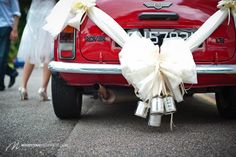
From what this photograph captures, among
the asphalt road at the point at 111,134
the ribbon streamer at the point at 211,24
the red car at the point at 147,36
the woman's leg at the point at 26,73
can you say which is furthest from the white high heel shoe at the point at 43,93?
the ribbon streamer at the point at 211,24

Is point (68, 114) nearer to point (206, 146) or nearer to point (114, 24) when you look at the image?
point (114, 24)

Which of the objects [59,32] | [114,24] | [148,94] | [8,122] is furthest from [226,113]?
[8,122]

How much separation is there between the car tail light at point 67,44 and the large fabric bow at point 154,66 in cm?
49

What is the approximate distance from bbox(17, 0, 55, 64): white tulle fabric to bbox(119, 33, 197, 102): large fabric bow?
7.89 feet

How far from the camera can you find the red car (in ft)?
14.0

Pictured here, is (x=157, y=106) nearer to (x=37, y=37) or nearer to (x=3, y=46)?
(x=37, y=37)

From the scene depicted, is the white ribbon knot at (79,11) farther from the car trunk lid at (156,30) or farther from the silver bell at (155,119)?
the silver bell at (155,119)

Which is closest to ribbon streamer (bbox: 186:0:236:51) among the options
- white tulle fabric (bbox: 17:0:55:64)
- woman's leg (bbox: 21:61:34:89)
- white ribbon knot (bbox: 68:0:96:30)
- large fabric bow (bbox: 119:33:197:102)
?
large fabric bow (bbox: 119:33:197:102)

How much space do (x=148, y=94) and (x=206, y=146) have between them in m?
0.67

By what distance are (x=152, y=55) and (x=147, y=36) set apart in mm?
262

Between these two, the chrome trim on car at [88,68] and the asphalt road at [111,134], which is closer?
the asphalt road at [111,134]

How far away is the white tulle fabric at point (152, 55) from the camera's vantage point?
158 inches

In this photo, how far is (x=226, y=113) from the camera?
15.9ft

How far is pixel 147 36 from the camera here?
4.28 meters
